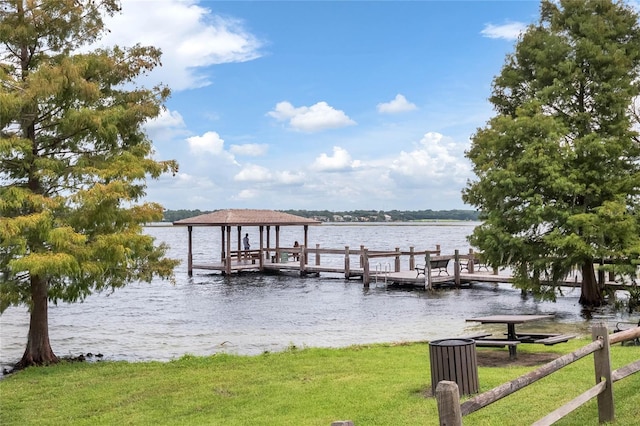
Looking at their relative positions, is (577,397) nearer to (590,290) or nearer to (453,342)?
(453,342)

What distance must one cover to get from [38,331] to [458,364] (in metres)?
9.51

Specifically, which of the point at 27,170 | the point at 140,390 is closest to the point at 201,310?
the point at 27,170

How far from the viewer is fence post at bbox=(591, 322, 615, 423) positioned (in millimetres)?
5875

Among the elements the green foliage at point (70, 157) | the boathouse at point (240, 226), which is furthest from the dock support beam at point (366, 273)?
the green foliage at point (70, 157)

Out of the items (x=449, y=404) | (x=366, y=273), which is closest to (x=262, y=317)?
(x=366, y=273)

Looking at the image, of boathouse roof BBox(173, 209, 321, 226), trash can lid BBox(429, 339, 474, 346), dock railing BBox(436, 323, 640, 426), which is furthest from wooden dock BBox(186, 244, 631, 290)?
dock railing BBox(436, 323, 640, 426)

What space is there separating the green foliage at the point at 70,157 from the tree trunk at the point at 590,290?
14.9m

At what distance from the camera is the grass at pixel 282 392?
7.05m

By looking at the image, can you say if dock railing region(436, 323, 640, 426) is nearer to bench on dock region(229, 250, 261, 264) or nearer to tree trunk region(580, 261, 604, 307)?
tree trunk region(580, 261, 604, 307)

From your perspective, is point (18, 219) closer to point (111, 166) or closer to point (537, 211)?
point (111, 166)

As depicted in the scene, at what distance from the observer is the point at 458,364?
7.38 m

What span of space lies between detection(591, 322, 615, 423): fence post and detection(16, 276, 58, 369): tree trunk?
10.8 m

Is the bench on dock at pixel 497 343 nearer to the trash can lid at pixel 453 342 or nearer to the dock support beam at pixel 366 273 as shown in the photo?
the trash can lid at pixel 453 342

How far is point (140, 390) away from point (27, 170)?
5.41 meters
